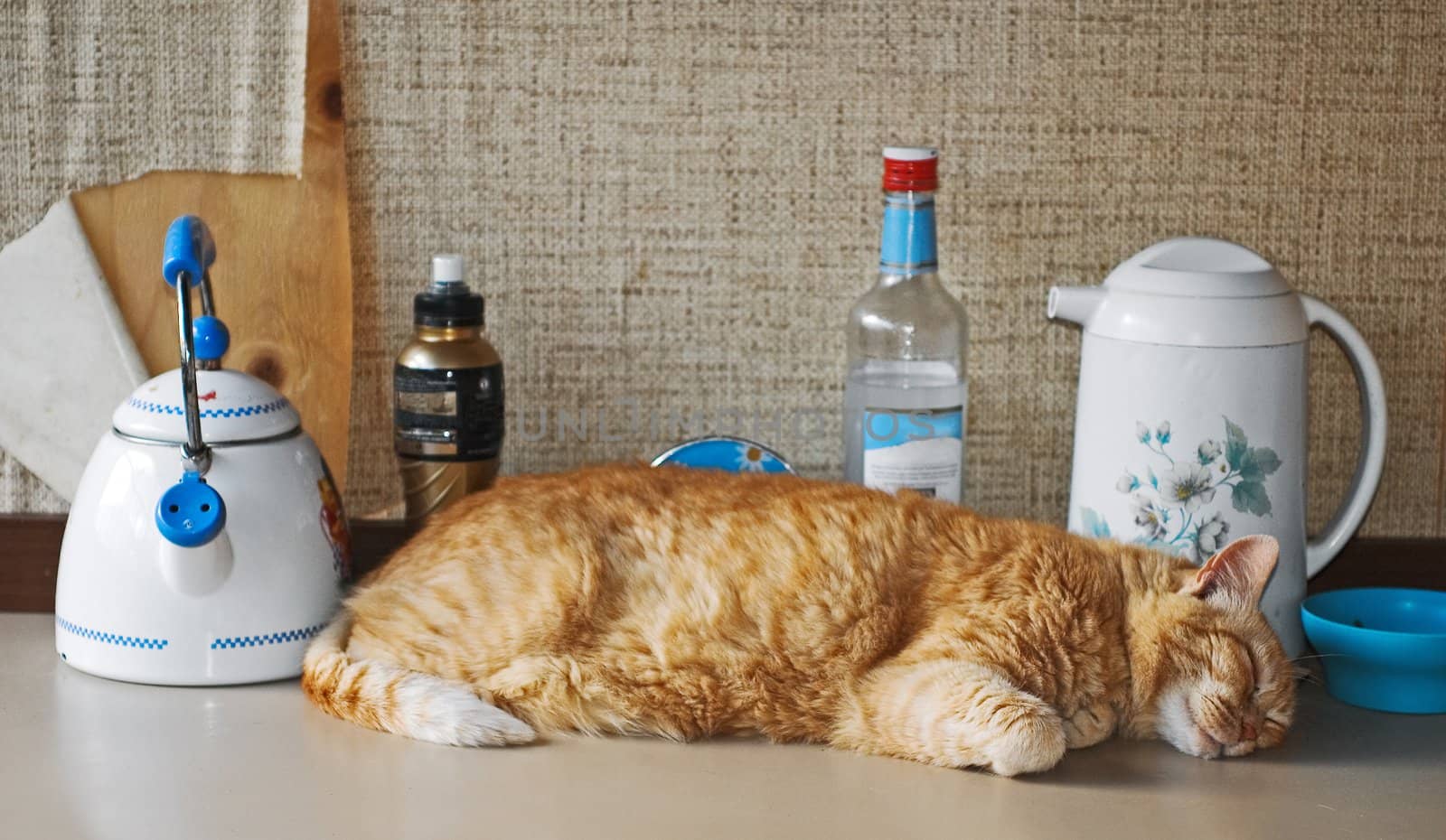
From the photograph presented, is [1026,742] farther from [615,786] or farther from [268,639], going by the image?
[268,639]

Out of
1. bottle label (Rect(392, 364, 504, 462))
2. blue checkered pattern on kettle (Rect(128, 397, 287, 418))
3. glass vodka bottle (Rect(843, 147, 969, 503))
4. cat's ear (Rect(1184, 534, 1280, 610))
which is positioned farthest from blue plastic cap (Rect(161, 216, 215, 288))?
cat's ear (Rect(1184, 534, 1280, 610))

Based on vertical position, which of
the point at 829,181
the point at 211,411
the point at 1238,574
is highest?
the point at 829,181

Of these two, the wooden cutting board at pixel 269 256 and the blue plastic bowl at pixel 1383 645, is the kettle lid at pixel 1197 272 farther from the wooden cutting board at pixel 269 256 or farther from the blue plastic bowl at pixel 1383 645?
the wooden cutting board at pixel 269 256

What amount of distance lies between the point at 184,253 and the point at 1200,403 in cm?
94

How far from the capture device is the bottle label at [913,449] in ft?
4.43

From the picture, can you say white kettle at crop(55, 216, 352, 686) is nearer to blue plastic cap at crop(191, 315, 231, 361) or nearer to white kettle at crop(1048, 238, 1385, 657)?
blue plastic cap at crop(191, 315, 231, 361)

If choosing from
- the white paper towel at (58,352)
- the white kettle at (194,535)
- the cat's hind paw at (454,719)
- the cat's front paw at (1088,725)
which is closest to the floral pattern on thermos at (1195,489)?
the cat's front paw at (1088,725)

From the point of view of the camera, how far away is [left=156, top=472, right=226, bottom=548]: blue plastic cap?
1.20 m

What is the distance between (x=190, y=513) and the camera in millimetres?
1202

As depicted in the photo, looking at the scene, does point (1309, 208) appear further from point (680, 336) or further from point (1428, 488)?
point (680, 336)

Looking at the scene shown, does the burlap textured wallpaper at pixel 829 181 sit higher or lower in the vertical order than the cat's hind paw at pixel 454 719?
higher

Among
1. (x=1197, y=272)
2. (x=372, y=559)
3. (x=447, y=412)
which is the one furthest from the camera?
(x=372, y=559)

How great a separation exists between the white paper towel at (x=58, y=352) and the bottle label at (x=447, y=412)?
0.32m

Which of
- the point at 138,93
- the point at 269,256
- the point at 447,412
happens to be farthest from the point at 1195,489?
the point at 138,93
